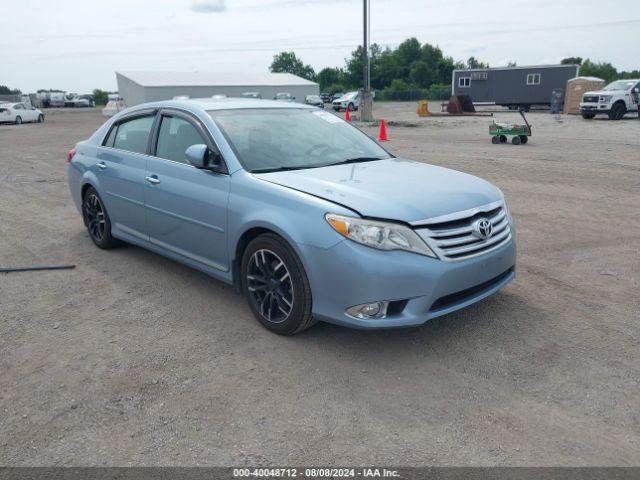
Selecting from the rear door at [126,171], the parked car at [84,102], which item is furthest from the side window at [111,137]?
the parked car at [84,102]

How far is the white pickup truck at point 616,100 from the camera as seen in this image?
87.7 ft

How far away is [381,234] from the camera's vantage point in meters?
3.55

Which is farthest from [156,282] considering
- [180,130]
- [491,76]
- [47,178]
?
[491,76]

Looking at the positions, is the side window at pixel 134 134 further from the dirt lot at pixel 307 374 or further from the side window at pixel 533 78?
the side window at pixel 533 78

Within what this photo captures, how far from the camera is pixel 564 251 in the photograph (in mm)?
6047

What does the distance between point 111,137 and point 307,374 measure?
12.5ft

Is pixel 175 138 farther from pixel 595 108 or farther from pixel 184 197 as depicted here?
pixel 595 108

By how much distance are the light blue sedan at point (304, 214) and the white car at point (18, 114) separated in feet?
115

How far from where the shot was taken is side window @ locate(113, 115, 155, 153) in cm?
542

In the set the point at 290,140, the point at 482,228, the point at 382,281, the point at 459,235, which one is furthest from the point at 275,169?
the point at 482,228

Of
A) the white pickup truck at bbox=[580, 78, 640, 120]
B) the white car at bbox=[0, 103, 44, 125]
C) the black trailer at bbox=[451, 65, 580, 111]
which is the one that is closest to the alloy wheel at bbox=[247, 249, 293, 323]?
the white pickup truck at bbox=[580, 78, 640, 120]

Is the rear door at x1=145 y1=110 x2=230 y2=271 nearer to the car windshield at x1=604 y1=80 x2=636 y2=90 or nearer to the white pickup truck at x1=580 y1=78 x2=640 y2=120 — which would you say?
the white pickup truck at x1=580 y1=78 x2=640 y2=120

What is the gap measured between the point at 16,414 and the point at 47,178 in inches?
393

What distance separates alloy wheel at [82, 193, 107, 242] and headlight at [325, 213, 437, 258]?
11.6 feet
